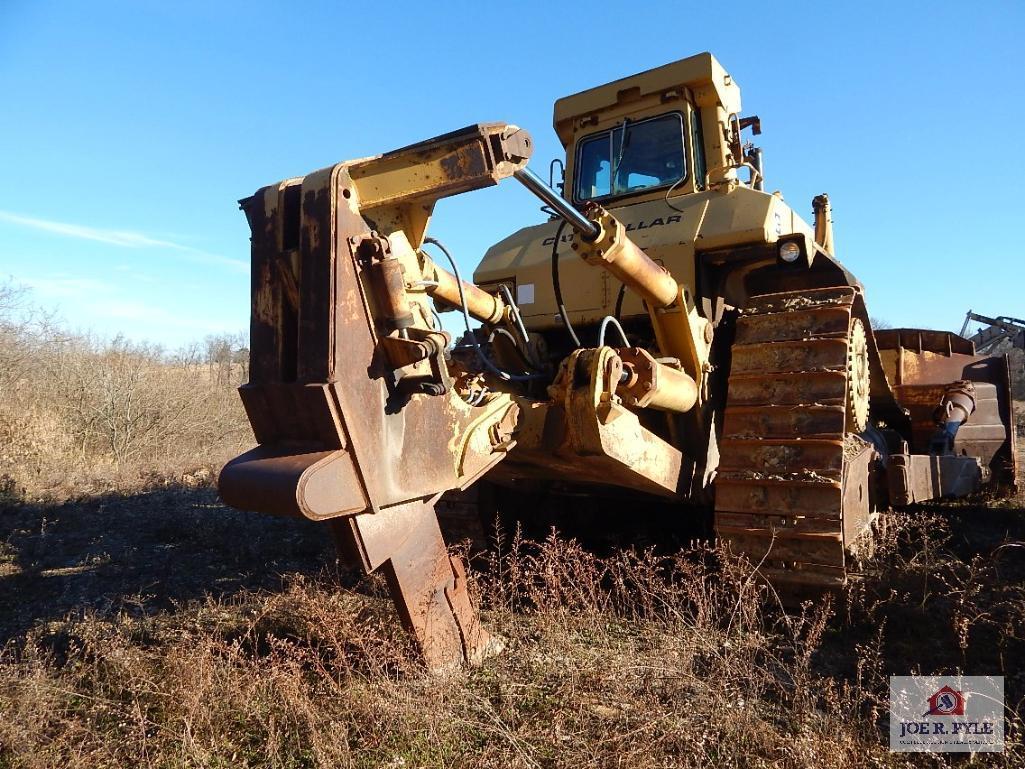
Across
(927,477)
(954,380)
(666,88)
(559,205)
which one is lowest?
(927,477)

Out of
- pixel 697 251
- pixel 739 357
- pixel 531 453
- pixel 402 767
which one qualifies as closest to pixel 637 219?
pixel 697 251

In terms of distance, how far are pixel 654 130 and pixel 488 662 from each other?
4.24m

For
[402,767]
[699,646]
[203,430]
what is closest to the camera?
Answer: [402,767]

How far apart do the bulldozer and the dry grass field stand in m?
0.34

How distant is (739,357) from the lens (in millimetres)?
4113

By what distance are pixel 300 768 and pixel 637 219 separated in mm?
3949

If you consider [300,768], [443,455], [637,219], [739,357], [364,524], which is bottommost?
[300,768]

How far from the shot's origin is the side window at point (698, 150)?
A: 5.35 m

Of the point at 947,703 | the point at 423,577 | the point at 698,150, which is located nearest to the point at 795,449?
the point at 947,703

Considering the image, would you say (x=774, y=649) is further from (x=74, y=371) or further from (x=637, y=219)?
(x=74, y=371)

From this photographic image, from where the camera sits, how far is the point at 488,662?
3.34m

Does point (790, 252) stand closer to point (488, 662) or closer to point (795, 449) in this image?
point (795, 449)

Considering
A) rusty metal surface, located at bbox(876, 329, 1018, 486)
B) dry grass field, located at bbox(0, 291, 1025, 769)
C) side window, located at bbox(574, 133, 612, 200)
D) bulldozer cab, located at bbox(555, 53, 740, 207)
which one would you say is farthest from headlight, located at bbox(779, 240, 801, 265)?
→ rusty metal surface, located at bbox(876, 329, 1018, 486)

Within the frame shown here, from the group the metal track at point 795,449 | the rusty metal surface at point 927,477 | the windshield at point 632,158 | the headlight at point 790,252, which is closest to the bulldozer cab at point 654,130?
the windshield at point 632,158
